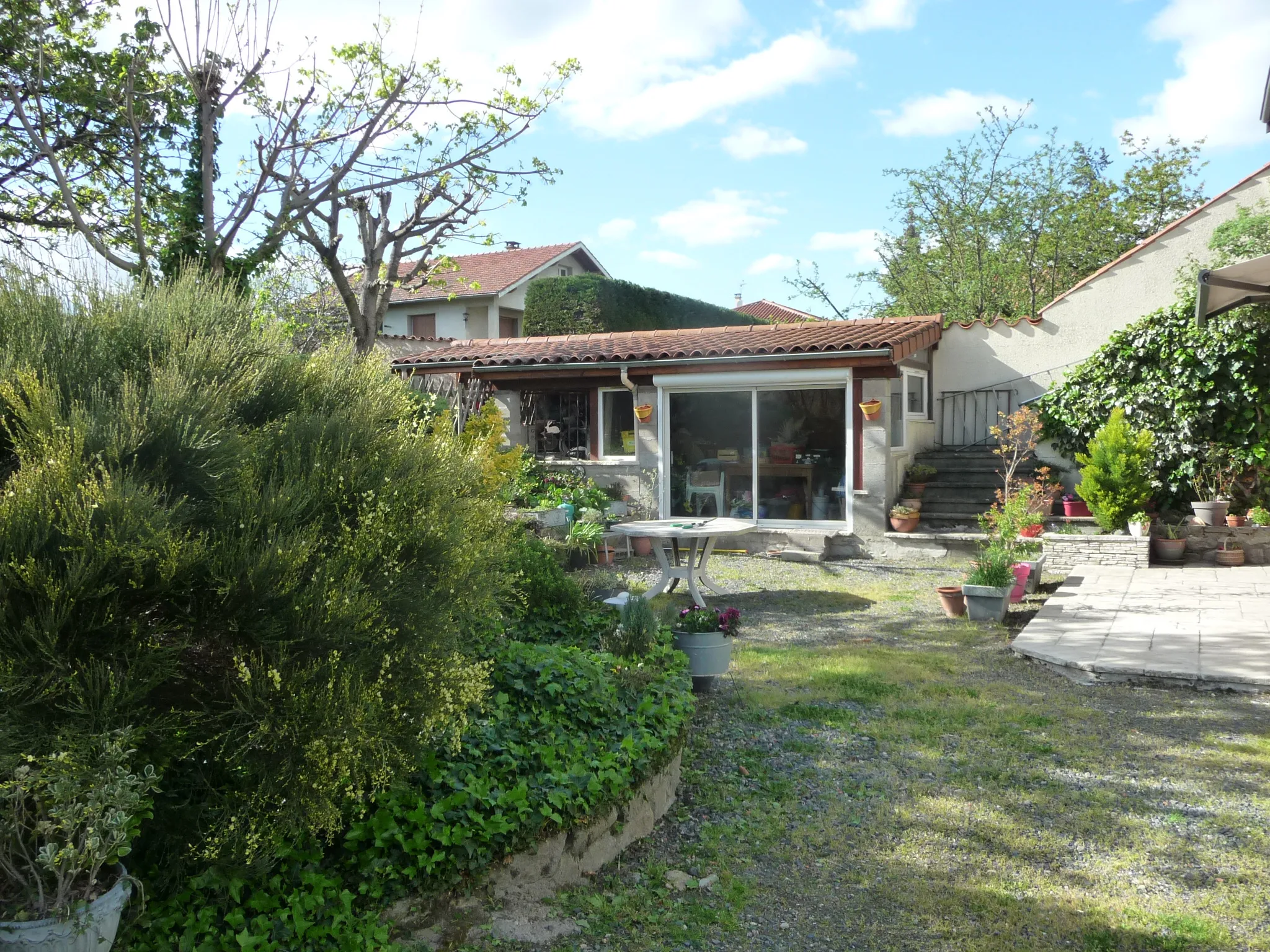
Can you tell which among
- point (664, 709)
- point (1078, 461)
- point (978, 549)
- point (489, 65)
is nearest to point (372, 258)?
point (489, 65)

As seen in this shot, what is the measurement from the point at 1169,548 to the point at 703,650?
7.70 metres

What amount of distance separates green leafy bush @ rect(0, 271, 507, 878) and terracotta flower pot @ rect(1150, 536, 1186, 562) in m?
10.1

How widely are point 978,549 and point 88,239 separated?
10.0 metres

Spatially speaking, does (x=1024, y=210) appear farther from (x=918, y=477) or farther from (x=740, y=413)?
(x=740, y=413)

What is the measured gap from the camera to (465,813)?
3.13 meters

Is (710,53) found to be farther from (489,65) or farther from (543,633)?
(543,633)

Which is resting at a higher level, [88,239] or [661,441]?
[88,239]

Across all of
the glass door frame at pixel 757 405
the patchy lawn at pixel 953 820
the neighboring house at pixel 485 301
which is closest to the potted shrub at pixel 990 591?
the patchy lawn at pixel 953 820

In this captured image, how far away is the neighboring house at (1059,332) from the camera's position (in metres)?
13.2

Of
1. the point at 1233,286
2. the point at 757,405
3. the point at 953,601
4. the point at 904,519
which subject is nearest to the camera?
the point at 1233,286

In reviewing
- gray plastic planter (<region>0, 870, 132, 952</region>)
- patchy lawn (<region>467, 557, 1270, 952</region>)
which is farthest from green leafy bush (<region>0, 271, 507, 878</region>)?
patchy lawn (<region>467, 557, 1270, 952</region>)

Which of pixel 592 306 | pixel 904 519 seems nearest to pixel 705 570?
pixel 904 519

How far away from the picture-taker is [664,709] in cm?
435

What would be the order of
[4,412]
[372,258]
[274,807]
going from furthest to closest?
[372,258], [4,412], [274,807]
